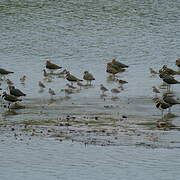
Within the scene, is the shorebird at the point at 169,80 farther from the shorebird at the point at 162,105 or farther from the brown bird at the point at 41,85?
the brown bird at the point at 41,85

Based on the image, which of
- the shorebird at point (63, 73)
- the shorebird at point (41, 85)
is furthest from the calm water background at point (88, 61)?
the shorebird at point (63, 73)

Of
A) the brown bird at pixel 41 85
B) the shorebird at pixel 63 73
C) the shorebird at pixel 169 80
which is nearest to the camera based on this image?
the brown bird at pixel 41 85

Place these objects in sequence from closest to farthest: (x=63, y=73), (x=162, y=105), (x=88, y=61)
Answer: (x=162, y=105), (x=63, y=73), (x=88, y=61)

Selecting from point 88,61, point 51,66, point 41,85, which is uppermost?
point 88,61

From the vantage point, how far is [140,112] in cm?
2148

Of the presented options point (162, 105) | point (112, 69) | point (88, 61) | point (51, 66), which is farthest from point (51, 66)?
point (162, 105)

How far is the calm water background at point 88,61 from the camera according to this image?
1666 centimetres

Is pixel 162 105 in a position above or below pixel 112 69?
below

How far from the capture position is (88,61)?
3052cm

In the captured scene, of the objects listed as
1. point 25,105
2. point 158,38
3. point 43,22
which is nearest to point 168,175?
point 25,105

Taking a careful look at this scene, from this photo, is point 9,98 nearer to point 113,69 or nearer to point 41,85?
point 41,85

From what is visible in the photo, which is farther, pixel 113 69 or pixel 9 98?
pixel 113 69

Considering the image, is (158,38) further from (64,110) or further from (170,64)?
(64,110)

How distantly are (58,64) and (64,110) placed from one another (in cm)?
851
